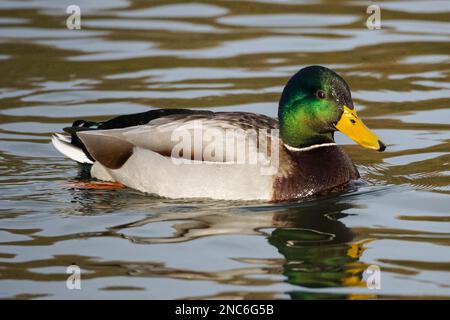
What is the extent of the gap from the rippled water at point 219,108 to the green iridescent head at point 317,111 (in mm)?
542

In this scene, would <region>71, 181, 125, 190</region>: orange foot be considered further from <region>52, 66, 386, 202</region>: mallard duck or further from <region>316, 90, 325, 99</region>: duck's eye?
<region>316, 90, 325, 99</region>: duck's eye

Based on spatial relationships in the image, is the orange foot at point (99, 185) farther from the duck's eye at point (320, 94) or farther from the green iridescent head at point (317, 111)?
the duck's eye at point (320, 94)

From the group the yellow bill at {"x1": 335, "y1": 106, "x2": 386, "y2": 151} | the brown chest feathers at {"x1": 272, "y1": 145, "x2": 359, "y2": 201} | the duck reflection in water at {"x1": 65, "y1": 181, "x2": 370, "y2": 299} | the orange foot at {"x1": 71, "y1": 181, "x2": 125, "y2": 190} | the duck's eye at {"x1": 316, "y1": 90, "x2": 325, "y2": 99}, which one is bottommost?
the duck reflection in water at {"x1": 65, "y1": 181, "x2": 370, "y2": 299}

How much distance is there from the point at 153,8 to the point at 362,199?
24.0 ft

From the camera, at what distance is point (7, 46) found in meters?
14.3

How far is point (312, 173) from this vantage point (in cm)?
945

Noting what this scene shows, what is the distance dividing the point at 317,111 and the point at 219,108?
9.17ft

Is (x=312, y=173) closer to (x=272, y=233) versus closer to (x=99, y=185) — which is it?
(x=272, y=233)

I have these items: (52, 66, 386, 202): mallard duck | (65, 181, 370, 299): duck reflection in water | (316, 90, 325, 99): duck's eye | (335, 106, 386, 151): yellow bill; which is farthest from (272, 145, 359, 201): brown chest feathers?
(316, 90, 325, 99): duck's eye

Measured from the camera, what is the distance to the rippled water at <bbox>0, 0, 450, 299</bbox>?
24.6 feet

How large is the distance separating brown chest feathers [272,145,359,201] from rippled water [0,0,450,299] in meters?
0.14

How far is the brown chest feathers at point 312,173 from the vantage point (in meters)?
9.25

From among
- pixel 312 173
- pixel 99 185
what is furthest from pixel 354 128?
pixel 99 185
